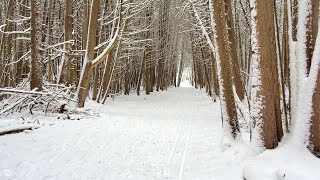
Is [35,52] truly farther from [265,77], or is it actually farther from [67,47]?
[265,77]

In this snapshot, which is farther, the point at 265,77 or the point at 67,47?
the point at 67,47

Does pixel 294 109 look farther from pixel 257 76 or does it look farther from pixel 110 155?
pixel 110 155

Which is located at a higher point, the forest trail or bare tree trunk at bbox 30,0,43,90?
bare tree trunk at bbox 30,0,43,90

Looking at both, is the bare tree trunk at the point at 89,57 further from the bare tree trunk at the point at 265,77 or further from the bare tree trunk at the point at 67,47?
the bare tree trunk at the point at 265,77

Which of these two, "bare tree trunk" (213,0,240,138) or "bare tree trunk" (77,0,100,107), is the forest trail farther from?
"bare tree trunk" (77,0,100,107)

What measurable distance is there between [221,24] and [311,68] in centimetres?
389

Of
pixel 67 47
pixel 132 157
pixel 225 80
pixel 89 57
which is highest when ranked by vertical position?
pixel 67 47

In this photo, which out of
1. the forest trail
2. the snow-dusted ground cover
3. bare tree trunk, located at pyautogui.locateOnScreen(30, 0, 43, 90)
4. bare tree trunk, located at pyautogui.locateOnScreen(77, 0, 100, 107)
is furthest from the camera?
bare tree trunk, located at pyautogui.locateOnScreen(77, 0, 100, 107)

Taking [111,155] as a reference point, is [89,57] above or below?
above

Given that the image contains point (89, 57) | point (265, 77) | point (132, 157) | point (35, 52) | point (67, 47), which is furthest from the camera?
point (67, 47)

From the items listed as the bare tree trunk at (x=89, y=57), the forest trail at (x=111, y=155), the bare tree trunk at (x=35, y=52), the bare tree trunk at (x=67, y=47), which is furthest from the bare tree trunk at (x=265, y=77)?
the bare tree trunk at (x=67, y=47)

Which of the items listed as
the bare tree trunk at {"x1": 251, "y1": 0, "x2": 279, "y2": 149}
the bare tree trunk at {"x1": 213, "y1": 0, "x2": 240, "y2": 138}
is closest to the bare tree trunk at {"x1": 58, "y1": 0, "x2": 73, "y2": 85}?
the bare tree trunk at {"x1": 213, "y1": 0, "x2": 240, "y2": 138}

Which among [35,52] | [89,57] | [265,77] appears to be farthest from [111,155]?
[89,57]

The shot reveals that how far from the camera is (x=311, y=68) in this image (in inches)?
216
